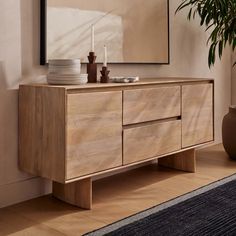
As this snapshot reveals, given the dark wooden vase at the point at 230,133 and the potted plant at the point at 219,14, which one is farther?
the dark wooden vase at the point at 230,133

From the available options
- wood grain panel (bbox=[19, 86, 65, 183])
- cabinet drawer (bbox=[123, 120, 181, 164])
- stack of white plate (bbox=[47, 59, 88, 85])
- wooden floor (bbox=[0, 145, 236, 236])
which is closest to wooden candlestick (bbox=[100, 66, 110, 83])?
stack of white plate (bbox=[47, 59, 88, 85])

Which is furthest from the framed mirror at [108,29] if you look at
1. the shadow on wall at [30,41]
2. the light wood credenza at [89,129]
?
the light wood credenza at [89,129]

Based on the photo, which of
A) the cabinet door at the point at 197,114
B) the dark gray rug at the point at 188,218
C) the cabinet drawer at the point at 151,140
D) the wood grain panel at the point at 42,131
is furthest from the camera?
the cabinet door at the point at 197,114

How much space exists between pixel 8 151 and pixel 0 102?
283mm

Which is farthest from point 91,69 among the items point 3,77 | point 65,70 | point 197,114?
point 197,114

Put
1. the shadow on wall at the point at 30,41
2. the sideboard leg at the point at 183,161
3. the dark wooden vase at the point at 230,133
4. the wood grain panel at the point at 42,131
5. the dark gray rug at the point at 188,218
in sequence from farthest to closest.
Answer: the dark wooden vase at the point at 230,133
the sideboard leg at the point at 183,161
the shadow on wall at the point at 30,41
the wood grain panel at the point at 42,131
the dark gray rug at the point at 188,218

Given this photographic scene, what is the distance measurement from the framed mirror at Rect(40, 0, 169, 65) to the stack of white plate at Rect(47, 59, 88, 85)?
20 centimetres

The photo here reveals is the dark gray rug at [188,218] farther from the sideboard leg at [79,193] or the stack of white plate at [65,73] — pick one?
the stack of white plate at [65,73]

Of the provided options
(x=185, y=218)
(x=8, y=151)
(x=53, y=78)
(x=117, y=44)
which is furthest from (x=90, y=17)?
(x=185, y=218)

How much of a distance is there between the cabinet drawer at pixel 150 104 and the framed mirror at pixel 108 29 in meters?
0.45

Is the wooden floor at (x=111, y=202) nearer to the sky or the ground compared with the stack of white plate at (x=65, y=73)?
nearer to the ground

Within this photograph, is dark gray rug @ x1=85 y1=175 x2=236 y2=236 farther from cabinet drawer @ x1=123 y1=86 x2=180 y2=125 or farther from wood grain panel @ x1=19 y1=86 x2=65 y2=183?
cabinet drawer @ x1=123 y1=86 x2=180 y2=125

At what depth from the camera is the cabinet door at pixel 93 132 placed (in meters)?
2.17

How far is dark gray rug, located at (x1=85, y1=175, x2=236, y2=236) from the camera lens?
79.3 inches
